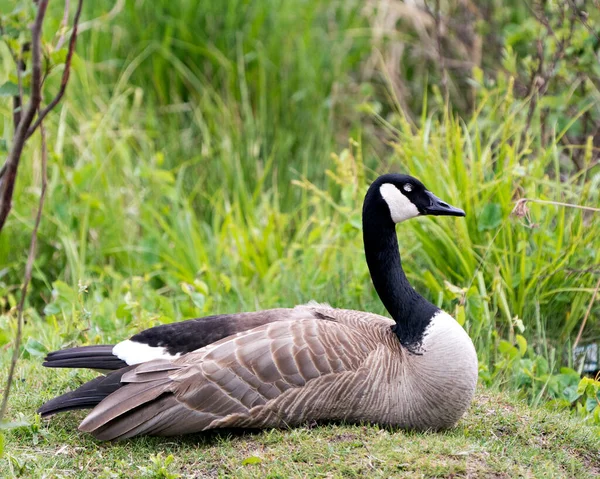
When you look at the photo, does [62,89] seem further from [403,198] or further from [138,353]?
[403,198]

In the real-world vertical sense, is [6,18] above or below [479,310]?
above

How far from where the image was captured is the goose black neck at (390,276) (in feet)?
14.1

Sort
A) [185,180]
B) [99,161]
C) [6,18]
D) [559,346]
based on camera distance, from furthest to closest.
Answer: [185,180] < [99,161] < [559,346] < [6,18]

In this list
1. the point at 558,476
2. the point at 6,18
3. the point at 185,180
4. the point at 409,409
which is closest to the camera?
the point at 6,18

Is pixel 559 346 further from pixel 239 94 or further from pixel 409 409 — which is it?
pixel 239 94

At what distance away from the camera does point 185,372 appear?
4.01 meters

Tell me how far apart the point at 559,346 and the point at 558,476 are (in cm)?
189

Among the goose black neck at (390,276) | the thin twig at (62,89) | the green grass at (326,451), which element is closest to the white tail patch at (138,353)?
the green grass at (326,451)

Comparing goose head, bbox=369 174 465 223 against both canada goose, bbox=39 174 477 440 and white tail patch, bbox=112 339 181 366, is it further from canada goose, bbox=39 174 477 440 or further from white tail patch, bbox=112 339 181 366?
white tail patch, bbox=112 339 181 366

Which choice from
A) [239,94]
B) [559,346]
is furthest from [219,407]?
[239,94]

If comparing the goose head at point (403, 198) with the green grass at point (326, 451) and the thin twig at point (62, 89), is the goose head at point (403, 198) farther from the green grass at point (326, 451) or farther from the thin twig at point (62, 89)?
the thin twig at point (62, 89)

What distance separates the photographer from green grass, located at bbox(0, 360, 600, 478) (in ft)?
12.0

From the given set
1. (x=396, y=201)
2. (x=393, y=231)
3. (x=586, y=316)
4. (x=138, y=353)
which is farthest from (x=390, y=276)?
(x=586, y=316)

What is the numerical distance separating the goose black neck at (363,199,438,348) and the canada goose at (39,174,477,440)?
11 mm
